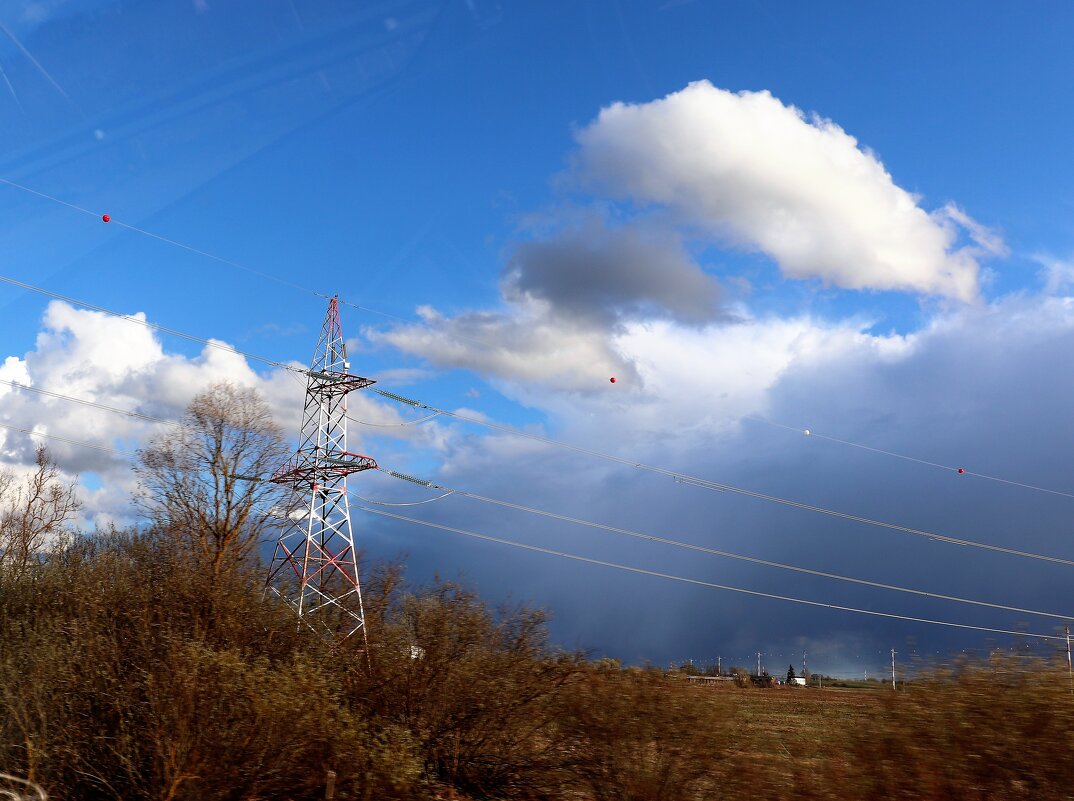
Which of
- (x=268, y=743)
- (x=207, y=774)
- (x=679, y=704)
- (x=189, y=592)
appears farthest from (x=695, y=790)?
(x=189, y=592)

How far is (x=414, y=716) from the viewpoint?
17234 mm

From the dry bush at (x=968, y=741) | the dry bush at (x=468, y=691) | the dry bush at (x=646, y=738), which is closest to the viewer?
the dry bush at (x=968, y=741)

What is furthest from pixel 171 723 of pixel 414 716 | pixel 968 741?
pixel 968 741

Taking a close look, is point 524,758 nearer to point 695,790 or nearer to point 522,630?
point 522,630

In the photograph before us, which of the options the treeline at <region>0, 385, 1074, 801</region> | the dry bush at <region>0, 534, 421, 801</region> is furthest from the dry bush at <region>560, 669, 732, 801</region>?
the dry bush at <region>0, 534, 421, 801</region>

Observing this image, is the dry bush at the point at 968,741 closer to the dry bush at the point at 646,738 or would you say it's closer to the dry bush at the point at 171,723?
the dry bush at the point at 646,738

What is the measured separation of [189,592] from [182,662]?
3.82 m

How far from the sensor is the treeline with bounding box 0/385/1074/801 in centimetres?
1012

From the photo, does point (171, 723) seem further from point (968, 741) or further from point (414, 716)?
point (968, 741)

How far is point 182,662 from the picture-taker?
13.4 metres

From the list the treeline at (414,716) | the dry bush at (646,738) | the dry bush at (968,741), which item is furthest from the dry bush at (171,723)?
the dry bush at (968,741)

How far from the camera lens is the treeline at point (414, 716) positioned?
1012 centimetres

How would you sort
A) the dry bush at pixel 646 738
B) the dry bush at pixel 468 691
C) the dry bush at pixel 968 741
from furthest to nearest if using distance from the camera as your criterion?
the dry bush at pixel 468 691 < the dry bush at pixel 646 738 < the dry bush at pixel 968 741

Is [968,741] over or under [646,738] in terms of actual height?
over
